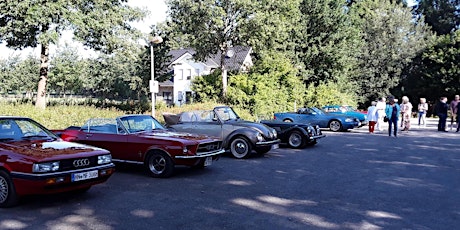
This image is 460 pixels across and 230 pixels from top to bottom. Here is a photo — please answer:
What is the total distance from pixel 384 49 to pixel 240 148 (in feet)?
117

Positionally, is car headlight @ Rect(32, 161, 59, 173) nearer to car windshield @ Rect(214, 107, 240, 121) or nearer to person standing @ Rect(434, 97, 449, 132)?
car windshield @ Rect(214, 107, 240, 121)

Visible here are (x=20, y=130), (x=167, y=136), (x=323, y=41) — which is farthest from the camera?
(x=323, y=41)

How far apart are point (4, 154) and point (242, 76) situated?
61.6ft

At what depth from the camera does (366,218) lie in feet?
17.2

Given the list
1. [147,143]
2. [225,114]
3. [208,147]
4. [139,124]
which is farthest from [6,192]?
[225,114]

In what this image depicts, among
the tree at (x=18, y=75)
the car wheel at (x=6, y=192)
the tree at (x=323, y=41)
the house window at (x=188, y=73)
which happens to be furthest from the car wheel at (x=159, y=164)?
the tree at (x=18, y=75)

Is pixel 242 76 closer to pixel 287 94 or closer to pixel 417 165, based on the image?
pixel 287 94

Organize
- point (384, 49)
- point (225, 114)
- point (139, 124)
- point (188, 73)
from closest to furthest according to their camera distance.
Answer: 1. point (139, 124)
2. point (225, 114)
3. point (384, 49)
4. point (188, 73)

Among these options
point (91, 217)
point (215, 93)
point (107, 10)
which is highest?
Result: point (107, 10)

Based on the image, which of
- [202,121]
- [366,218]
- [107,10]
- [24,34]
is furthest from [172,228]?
[107,10]

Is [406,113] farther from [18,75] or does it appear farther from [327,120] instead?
[18,75]

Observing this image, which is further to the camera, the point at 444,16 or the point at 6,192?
the point at 444,16

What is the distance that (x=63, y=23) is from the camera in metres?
16.8

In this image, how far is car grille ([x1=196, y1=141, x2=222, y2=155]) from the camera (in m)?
8.09
